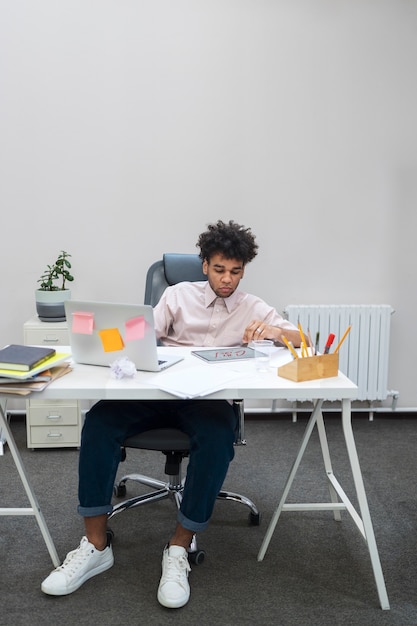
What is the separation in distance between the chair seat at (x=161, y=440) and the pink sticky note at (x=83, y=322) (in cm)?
39

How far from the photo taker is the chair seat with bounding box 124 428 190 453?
2.01 metres

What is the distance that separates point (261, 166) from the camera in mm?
3430

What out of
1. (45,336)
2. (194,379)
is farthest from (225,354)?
(45,336)

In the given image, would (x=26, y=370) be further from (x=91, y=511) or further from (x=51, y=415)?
(x=51, y=415)

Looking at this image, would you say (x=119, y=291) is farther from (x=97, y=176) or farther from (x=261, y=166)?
(x=261, y=166)

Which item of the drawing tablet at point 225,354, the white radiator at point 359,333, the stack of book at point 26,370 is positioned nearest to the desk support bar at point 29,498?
the stack of book at point 26,370

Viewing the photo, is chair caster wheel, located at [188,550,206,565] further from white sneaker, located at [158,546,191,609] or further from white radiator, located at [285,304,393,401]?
white radiator, located at [285,304,393,401]

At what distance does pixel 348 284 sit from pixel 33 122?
193 cm

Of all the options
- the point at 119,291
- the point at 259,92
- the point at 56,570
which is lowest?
the point at 56,570

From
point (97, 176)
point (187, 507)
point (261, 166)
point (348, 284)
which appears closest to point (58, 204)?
point (97, 176)

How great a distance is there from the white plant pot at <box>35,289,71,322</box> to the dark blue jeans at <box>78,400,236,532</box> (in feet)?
3.72

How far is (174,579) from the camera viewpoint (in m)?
1.86

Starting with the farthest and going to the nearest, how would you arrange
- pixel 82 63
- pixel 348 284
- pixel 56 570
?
pixel 348 284, pixel 82 63, pixel 56 570

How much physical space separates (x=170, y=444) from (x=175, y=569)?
372mm
